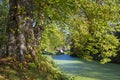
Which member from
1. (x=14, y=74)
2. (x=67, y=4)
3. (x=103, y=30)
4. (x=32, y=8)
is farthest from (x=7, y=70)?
(x=103, y=30)

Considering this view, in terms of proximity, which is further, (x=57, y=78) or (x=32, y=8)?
(x=57, y=78)

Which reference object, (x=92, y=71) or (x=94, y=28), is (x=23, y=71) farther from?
(x=92, y=71)

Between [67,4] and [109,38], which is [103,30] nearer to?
[109,38]

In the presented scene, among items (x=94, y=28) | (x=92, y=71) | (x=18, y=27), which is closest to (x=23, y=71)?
(x=18, y=27)

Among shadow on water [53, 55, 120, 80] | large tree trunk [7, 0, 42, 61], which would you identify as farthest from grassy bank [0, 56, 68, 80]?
shadow on water [53, 55, 120, 80]

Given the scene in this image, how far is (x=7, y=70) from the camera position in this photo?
25.7 ft

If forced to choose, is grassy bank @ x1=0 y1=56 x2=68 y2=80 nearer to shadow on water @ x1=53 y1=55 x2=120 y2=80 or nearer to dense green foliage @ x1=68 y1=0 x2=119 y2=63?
dense green foliage @ x1=68 y1=0 x2=119 y2=63

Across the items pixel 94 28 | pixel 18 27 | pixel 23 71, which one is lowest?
pixel 23 71

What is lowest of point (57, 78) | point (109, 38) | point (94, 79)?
point (94, 79)

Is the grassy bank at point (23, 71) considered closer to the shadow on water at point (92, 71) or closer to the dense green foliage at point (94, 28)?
the dense green foliage at point (94, 28)

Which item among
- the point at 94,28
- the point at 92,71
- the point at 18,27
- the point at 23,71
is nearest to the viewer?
the point at 23,71

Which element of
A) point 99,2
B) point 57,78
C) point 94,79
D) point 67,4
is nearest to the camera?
point 67,4

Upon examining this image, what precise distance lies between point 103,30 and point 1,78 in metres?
3.32

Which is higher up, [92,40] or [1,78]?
[92,40]
